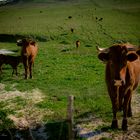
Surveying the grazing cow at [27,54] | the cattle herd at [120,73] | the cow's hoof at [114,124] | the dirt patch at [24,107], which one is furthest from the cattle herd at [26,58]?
the cow's hoof at [114,124]

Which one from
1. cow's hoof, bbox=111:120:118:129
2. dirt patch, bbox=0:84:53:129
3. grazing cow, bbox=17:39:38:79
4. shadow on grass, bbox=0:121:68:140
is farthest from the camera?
grazing cow, bbox=17:39:38:79

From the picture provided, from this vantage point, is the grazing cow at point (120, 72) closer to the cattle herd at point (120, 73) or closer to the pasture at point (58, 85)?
the cattle herd at point (120, 73)

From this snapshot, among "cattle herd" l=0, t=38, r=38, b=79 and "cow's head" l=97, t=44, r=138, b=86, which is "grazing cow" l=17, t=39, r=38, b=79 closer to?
"cattle herd" l=0, t=38, r=38, b=79

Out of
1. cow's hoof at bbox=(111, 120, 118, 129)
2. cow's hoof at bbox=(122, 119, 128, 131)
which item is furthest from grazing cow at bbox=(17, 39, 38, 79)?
cow's hoof at bbox=(122, 119, 128, 131)

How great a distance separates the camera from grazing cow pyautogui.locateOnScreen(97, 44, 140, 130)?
9.63 meters

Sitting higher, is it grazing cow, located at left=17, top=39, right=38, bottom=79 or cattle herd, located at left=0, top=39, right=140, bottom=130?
cattle herd, located at left=0, top=39, right=140, bottom=130

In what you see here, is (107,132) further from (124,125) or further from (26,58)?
(26,58)

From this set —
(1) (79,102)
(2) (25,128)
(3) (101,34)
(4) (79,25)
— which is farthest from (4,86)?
(4) (79,25)

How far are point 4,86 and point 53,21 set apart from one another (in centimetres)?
3907

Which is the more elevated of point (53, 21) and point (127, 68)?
point (127, 68)

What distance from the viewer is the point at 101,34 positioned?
43188 millimetres

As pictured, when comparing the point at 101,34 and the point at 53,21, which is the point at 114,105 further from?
the point at 53,21

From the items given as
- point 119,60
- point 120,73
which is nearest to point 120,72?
point 120,73

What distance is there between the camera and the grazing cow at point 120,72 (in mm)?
9633
